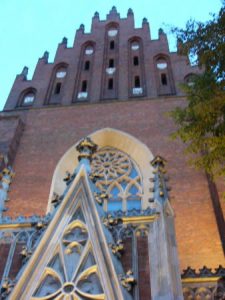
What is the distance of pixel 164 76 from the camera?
55.5ft

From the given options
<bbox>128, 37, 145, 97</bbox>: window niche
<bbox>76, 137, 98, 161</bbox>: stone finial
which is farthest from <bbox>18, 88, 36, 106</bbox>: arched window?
<bbox>76, 137, 98, 161</bbox>: stone finial

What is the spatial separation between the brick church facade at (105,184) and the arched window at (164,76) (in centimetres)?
4

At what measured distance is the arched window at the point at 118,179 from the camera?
11.7 meters

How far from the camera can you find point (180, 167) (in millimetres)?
12164

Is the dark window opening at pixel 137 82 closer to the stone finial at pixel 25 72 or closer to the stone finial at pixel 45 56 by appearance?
the stone finial at pixel 45 56

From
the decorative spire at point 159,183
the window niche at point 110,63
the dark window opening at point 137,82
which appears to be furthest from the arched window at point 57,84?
the decorative spire at point 159,183

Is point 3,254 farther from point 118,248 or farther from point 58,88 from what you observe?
point 58,88

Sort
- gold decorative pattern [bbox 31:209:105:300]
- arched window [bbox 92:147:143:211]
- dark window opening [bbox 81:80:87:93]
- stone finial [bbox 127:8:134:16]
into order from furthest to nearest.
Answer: stone finial [bbox 127:8:134:16] < dark window opening [bbox 81:80:87:93] < arched window [bbox 92:147:143:211] < gold decorative pattern [bbox 31:209:105:300]

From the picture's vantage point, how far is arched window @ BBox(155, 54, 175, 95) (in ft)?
52.3

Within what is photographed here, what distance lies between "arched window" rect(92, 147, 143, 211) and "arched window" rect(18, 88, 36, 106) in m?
4.36

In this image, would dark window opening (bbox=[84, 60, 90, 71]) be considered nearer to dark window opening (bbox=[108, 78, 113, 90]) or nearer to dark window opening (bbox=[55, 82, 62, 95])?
dark window opening (bbox=[55, 82, 62, 95])

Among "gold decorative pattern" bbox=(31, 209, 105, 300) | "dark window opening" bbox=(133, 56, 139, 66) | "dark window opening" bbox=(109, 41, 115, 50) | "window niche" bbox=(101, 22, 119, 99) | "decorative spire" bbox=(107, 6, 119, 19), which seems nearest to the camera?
"gold decorative pattern" bbox=(31, 209, 105, 300)

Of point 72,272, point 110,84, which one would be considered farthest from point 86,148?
point 110,84

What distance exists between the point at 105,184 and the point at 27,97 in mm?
6332
